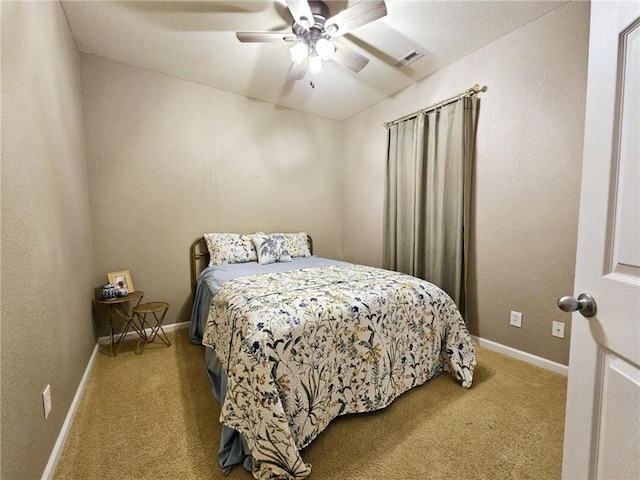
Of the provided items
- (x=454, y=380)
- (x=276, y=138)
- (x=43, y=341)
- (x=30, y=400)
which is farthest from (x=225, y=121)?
(x=454, y=380)

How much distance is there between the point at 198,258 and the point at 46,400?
180cm

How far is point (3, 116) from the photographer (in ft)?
3.12

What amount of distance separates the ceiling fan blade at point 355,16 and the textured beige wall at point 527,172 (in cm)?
118

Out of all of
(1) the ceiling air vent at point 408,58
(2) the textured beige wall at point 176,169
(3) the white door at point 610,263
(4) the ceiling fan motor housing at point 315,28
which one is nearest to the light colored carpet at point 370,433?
(3) the white door at point 610,263

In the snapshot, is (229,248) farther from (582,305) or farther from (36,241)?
(582,305)

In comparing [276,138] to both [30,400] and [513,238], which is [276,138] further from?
[30,400]

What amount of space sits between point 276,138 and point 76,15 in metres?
1.87

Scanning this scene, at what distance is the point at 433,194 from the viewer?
254 centimetres

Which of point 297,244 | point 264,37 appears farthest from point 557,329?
point 264,37

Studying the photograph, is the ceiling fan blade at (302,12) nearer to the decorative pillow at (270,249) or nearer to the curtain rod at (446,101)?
the curtain rod at (446,101)

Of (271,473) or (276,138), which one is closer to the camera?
(271,473)

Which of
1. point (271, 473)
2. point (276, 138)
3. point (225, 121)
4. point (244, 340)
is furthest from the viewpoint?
point (276, 138)

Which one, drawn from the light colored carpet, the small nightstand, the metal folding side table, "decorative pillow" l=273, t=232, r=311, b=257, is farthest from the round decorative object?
"decorative pillow" l=273, t=232, r=311, b=257

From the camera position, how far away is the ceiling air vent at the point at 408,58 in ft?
7.59
